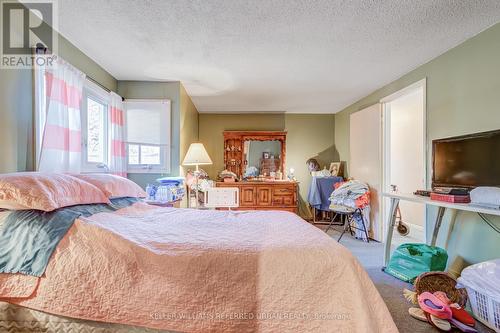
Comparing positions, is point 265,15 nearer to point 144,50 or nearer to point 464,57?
point 144,50

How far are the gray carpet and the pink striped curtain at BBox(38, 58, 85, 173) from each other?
2912 mm

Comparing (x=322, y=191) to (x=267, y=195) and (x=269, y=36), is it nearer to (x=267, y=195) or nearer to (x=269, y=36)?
(x=267, y=195)

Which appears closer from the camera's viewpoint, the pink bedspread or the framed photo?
the pink bedspread

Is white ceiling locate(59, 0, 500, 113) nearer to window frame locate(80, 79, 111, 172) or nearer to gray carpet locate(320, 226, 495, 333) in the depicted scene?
window frame locate(80, 79, 111, 172)

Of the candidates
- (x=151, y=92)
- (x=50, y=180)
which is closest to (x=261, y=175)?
(x=151, y=92)

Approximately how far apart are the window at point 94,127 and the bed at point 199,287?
166 centimetres

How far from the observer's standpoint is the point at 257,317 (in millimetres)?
1029

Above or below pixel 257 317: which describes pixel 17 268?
above

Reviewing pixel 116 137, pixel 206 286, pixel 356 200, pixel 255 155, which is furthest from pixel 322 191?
pixel 206 286

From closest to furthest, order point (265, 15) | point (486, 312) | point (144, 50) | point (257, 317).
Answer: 1. point (257, 317)
2. point (486, 312)
3. point (265, 15)
4. point (144, 50)

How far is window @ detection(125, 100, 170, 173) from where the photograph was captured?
3152 mm

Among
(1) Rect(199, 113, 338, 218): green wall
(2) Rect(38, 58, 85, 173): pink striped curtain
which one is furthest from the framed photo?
(2) Rect(38, 58, 85, 173): pink striped curtain

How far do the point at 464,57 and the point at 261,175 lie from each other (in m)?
3.44

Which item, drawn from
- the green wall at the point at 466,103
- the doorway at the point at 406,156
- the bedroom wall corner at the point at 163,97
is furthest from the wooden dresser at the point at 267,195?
the green wall at the point at 466,103
